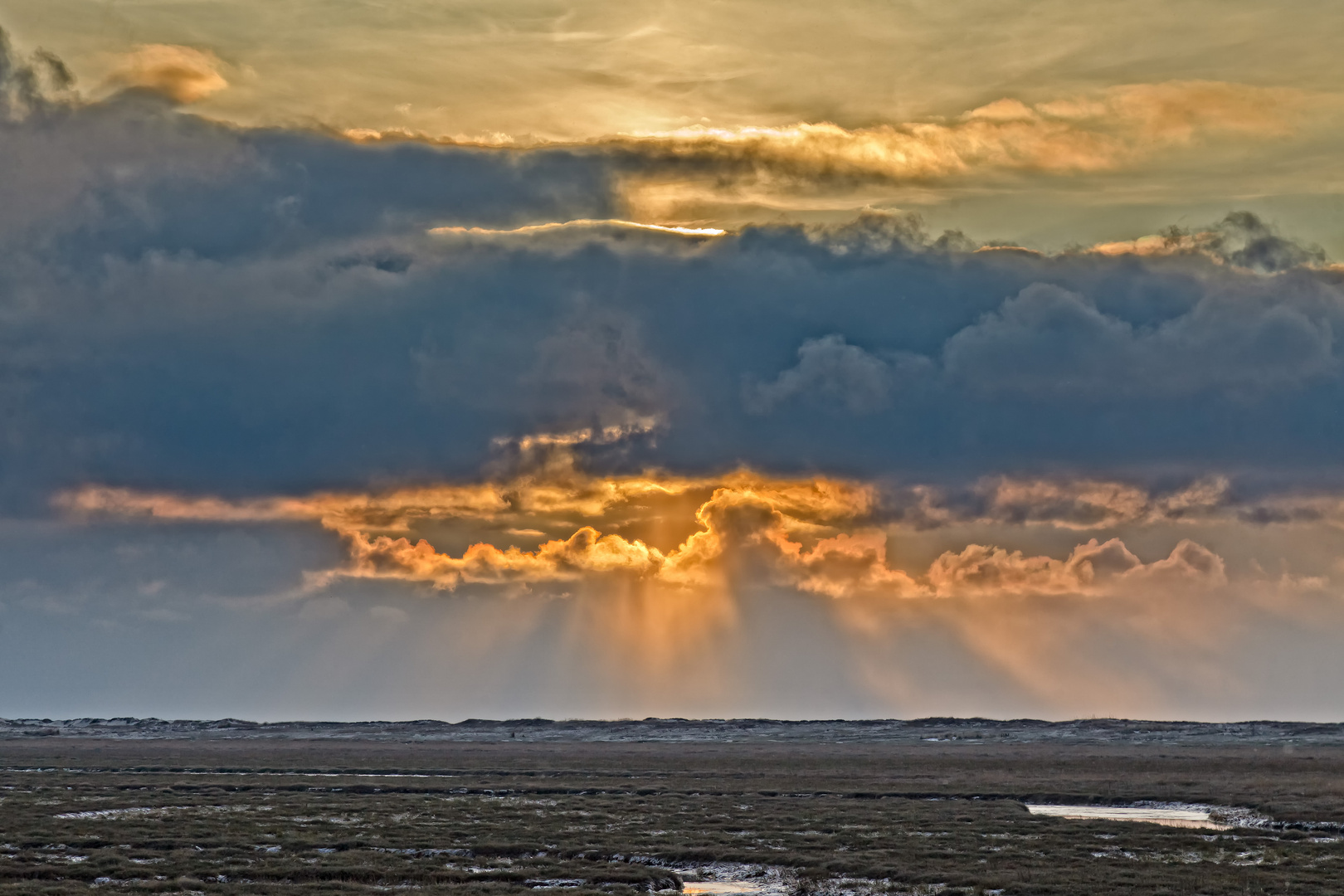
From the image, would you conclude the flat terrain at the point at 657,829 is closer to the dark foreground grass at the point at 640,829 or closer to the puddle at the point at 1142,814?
the dark foreground grass at the point at 640,829

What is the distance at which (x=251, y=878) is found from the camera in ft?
161

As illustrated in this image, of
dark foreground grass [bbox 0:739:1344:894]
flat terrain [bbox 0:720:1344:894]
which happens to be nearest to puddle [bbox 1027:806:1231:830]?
flat terrain [bbox 0:720:1344:894]

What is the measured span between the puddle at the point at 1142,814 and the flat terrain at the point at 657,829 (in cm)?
230

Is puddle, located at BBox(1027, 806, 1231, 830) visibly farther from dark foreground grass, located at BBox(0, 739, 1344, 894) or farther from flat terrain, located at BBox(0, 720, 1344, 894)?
dark foreground grass, located at BBox(0, 739, 1344, 894)

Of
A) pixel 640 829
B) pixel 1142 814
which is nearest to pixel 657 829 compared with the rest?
pixel 640 829

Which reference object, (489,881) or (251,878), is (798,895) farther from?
(251,878)

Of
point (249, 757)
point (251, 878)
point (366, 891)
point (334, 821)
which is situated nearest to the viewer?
point (366, 891)

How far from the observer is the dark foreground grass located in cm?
4928

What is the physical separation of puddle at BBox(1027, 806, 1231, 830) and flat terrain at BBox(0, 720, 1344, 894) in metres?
2.30

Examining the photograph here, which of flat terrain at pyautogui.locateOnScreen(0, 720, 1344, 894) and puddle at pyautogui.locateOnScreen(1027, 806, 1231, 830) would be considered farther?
puddle at pyautogui.locateOnScreen(1027, 806, 1231, 830)

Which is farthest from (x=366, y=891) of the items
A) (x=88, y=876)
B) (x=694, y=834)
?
(x=694, y=834)

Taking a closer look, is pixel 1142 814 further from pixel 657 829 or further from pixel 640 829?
pixel 640 829

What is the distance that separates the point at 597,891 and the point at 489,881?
185 inches

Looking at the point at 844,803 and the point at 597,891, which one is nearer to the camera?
the point at 597,891
